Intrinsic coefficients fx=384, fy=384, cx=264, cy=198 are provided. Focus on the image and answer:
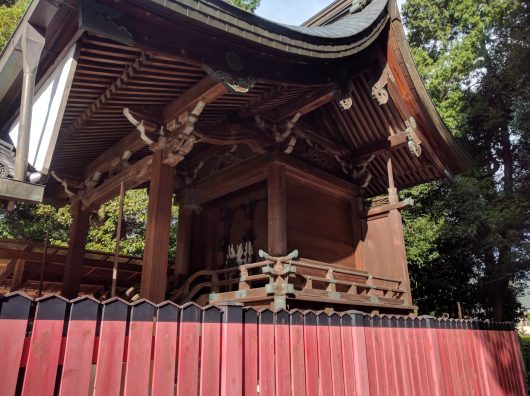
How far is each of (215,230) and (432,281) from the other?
36.7 feet

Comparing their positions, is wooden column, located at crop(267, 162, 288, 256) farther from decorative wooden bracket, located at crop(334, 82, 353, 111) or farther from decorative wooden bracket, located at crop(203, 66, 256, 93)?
decorative wooden bracket, located at crop(203, 66, 256, 93)

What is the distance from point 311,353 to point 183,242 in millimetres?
5485

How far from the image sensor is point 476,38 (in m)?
18.6

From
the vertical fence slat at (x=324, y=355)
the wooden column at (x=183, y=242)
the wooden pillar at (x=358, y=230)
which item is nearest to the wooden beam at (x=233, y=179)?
the wooden column at (x=183, y=242)

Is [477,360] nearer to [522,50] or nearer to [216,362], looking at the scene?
[216,362]

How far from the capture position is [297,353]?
10.4 ft

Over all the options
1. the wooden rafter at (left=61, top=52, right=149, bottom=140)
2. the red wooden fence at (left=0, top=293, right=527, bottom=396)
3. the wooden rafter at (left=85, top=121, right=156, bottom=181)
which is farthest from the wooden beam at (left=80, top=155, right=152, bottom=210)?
the red wooden fence at (left=0, top=293, right=527, bottom=396)

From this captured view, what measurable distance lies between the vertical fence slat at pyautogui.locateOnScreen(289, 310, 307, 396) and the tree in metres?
13.2

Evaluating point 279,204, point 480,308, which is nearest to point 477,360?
point 279,204

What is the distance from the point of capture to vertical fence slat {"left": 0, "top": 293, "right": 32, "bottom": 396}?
1.82 metres

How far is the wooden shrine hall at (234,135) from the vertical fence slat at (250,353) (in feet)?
6.14

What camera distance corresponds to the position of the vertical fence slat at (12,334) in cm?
182

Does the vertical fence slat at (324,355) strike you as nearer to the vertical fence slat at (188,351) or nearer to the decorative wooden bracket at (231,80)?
the vertical fence slat at (188,351)

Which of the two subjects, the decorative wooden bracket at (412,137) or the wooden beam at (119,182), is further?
the decorative wooden bracket at (412,137)
